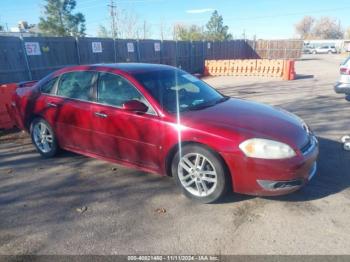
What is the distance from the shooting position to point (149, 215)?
343 centimetres

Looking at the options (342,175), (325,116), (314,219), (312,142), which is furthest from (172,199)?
(325,116)

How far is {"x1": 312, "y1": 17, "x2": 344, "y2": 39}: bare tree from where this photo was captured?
358 feet

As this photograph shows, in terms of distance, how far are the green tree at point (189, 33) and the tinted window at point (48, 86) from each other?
39.8 m

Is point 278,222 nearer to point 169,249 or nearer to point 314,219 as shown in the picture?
point 314,219

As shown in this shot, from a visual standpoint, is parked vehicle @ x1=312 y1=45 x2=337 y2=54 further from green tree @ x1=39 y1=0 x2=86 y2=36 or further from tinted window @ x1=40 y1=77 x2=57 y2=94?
tinted window @ x1=40 y1=77 x2=57 y2=94

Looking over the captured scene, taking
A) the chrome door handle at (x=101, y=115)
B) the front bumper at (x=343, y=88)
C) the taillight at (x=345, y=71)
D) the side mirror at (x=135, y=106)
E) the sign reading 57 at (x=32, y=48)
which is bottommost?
the front bumper at (x=343, y=88)

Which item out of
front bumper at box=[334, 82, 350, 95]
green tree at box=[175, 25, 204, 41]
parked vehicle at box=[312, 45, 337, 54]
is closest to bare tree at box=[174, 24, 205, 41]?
green tree at box=[175, 25, 204, 41]

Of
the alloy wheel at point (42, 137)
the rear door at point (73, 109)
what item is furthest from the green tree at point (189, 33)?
the rear door at point (73, 109)

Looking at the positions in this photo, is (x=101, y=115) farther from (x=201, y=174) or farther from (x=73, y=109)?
(x=201, y=174)

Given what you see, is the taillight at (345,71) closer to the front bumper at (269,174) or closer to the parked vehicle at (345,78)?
the parked vehicle at (345,78)

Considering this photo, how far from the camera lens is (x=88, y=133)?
4.49 meters

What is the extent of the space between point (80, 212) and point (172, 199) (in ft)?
3.52

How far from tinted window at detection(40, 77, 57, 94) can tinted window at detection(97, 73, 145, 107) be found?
110 centimetres

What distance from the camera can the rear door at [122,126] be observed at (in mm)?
3867
